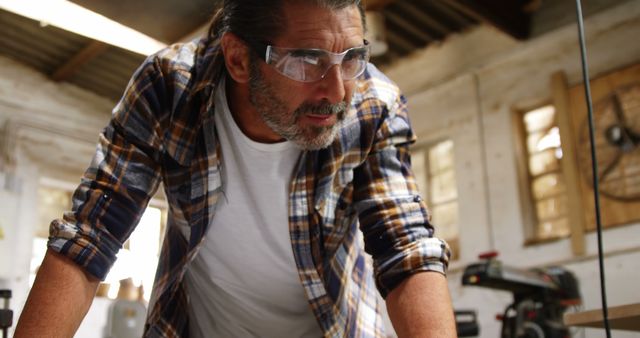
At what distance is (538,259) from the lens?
5672mm

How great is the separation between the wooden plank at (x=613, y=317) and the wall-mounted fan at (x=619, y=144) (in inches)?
143

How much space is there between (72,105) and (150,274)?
77.2 inches

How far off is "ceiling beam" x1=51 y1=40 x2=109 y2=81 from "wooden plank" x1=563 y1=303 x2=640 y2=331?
18.3ft

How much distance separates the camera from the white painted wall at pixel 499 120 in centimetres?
536

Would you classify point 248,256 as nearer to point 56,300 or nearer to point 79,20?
point 56,300

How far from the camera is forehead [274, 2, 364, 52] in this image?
1.17 m

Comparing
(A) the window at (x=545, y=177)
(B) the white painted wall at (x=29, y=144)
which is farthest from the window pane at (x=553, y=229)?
(B) the white painted wall at (x=29, y=144)

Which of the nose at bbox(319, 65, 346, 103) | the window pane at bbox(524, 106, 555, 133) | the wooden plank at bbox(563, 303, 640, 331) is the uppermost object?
the window pane at bbox(524, 106, 555, 133)

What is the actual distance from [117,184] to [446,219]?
5.75 m

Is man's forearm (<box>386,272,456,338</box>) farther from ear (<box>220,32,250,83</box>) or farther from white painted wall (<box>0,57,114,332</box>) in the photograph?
white painted wall (<box>0,57,114,332</box>)

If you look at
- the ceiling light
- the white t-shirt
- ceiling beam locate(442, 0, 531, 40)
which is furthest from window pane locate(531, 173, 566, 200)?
the white t-shirt

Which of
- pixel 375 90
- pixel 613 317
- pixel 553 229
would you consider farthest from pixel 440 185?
pixel 375 90

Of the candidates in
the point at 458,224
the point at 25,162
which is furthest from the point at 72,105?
the point at 458,224

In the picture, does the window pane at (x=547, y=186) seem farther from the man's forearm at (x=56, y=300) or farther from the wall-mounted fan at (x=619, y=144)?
the man's forearm at (x=56, y=300)
